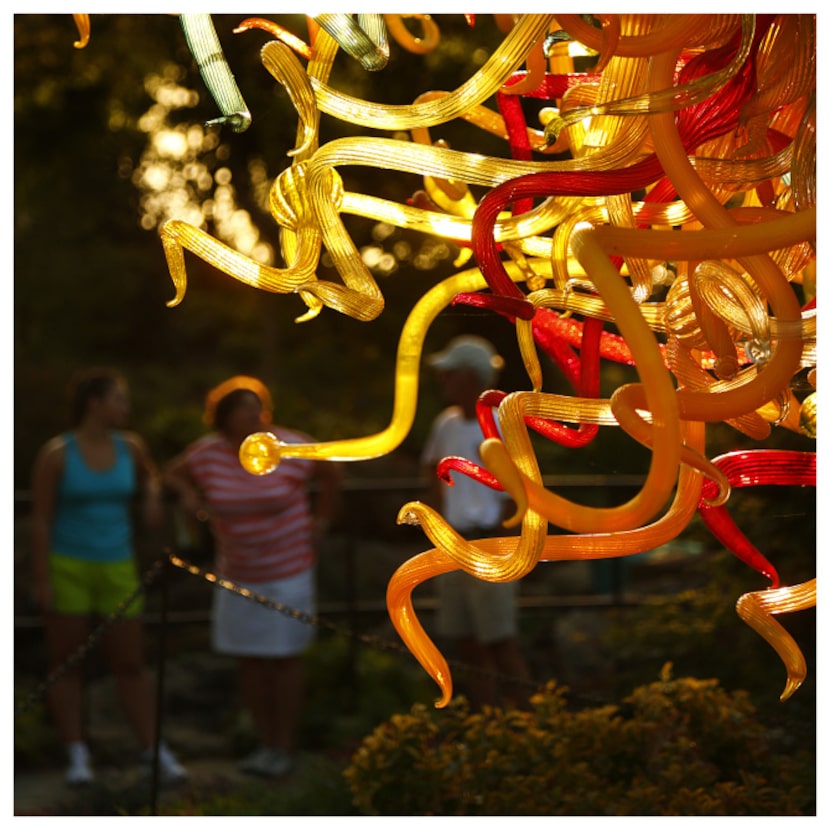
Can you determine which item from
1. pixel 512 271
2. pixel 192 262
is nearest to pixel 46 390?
pixel 192 262

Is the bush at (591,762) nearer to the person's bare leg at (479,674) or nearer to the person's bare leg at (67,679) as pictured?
the person's bare leg at (479,674)

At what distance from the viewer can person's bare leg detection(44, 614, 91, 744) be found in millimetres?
3746

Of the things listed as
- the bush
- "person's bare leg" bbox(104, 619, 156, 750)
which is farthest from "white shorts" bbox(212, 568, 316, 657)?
the bush

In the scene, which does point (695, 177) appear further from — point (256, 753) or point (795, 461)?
point (256, 753)

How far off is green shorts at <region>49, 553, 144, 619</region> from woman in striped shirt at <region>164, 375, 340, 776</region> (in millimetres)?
320

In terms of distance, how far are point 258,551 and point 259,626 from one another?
24cm

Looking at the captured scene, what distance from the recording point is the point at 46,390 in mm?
8969

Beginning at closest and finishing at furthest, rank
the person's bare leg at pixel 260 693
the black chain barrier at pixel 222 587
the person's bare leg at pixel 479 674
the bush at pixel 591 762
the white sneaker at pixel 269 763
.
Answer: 1. the bush at pixel 591 762
2. the black chain barrier at pixel 222 587
3. the person's bare leg at pixel 479 674
4. the white sneaker at pixel 269 763
5. the person's bare leg at pixel 260 693

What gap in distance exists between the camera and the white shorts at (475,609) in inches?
151

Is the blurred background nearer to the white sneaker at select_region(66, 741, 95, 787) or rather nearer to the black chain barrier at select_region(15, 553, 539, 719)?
the black chain barrier at select_region(15, 553, 539, 719)

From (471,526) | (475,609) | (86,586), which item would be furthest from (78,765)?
(471,526)

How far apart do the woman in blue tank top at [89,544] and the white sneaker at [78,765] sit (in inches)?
4.2

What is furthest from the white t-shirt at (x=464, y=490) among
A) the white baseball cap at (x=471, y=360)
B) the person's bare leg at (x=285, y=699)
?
the person's bare leg at (x=285, y=699)

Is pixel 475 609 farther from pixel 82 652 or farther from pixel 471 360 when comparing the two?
pixel 82 652
